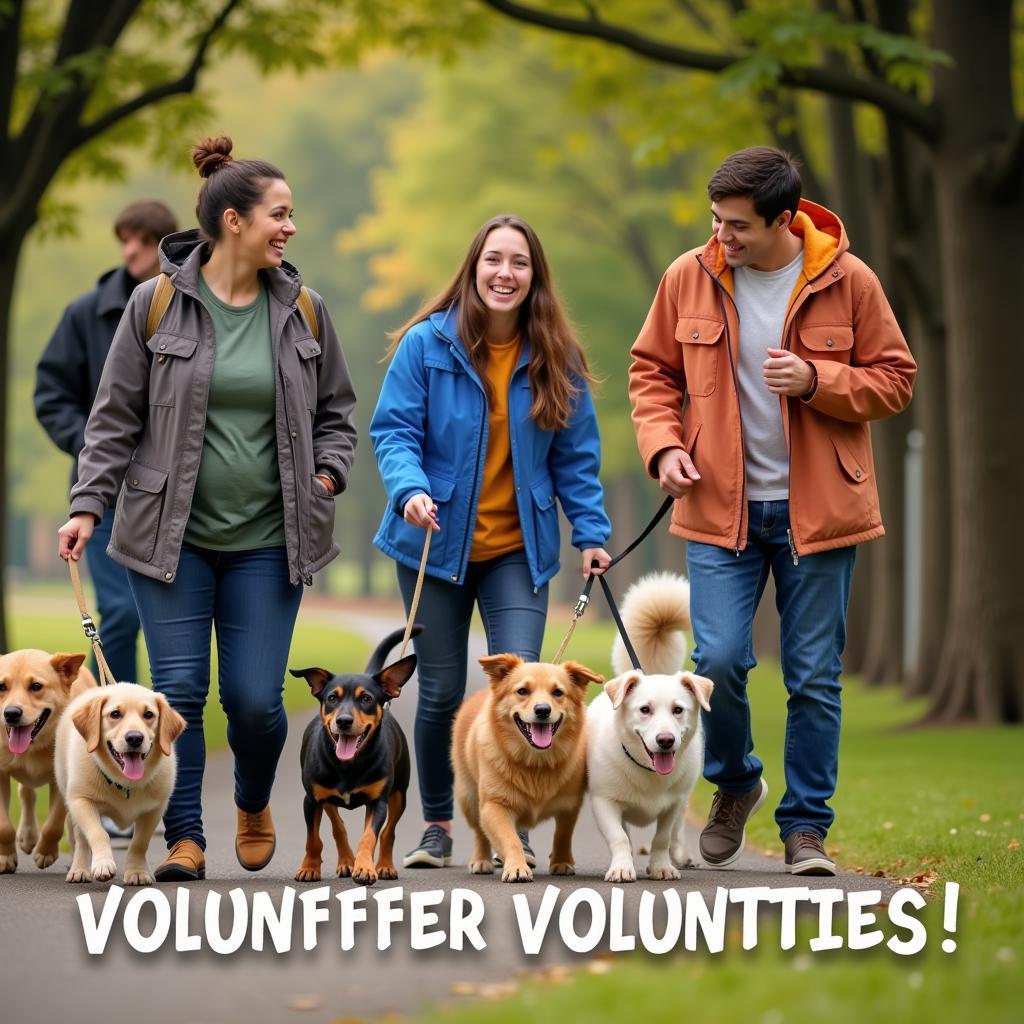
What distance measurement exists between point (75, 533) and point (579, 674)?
2010mm

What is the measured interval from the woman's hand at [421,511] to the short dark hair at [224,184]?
1.29 metres

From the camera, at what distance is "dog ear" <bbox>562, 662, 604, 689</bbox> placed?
7109 mm

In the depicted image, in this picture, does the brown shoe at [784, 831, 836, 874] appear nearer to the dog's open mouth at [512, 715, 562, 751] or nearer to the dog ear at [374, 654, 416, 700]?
the dog's open mouth at [512, 715, 562, 751]

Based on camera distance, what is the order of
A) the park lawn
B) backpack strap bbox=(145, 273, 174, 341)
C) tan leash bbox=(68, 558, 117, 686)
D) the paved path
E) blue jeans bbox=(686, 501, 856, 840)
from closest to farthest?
the park lawn < the paved path < tan leash bbox=(68, 558, 117, 686) < backpack strap bbox=(145, 273, 174, 341) < blue jeans bbox=(686, 501, 856, 840)

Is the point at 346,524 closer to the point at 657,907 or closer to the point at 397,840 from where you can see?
the point at 397,840

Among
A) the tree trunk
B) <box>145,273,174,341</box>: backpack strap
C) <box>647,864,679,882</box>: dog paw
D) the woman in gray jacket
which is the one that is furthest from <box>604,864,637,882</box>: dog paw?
the tree trunk

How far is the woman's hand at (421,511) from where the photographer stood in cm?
724

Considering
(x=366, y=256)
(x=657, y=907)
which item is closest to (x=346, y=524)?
(x=366, y=256)

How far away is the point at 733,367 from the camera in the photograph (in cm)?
718

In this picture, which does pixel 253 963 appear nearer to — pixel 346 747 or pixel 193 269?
pixel 346 747

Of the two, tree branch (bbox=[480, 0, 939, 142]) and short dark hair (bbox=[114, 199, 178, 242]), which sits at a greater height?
tree branch (bbox=[480, 0, 939, 142])

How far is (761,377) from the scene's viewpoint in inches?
284

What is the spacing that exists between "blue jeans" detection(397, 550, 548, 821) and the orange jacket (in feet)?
2.46

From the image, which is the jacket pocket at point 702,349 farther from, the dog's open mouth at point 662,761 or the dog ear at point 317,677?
the dog ear at point 317,677
